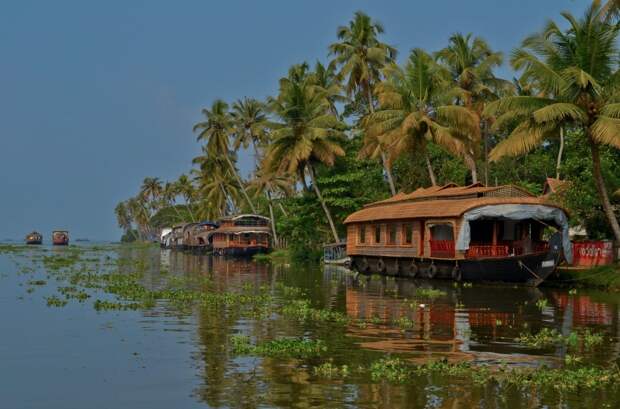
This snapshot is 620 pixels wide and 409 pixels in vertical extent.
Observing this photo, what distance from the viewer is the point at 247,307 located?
19.9 metres

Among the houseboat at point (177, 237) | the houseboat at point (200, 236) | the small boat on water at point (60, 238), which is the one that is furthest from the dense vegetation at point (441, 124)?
the small boat on water at point (60, 238)

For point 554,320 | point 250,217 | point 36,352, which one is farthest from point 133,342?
point 250,217

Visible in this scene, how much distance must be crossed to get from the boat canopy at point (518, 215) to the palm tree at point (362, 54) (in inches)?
683

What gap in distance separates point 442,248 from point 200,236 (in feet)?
171

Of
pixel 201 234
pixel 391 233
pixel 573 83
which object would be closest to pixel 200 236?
pixel 201 234

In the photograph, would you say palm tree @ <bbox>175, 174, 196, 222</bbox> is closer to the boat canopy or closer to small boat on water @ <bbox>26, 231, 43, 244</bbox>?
small boat on water @ <bbox>26, 231, 43, 244</bbox>

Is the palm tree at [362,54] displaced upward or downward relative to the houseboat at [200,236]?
upward

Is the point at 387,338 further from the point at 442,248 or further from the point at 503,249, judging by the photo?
the point at 442,248

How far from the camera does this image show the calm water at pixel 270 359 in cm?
938

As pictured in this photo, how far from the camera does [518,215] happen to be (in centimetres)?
2803

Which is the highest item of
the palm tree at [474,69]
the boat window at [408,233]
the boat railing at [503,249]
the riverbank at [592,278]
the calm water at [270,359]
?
the palm tree at [474,69]

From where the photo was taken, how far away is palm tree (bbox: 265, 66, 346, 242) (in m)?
45.8

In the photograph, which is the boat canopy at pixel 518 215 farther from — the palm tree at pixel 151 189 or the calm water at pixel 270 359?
the palm tree at pixel 151 189

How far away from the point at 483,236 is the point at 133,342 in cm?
2184
